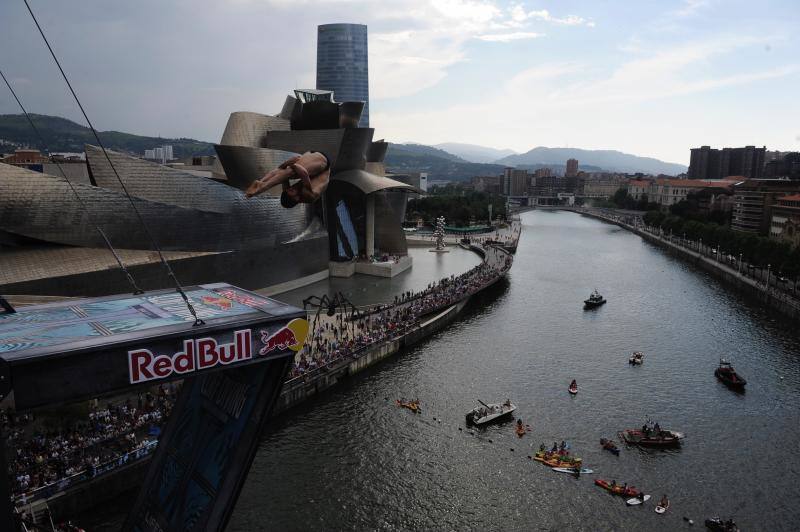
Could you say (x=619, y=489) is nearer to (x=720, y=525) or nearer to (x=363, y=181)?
(x=720, y=525)

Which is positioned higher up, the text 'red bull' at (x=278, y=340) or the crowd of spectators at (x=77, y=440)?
the text 'red bull' at (x=278, y=340)

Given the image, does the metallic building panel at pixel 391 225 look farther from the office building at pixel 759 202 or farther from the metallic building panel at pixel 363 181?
the office building at pixel 759 202

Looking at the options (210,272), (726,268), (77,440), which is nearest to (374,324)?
(210,272)

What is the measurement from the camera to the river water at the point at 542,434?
61.9 feet

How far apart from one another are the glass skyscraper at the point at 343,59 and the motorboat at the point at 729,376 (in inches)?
6926

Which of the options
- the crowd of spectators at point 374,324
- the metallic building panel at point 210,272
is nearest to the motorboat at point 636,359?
the crowd of spectators at point 374,324

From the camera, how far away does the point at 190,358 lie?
31.2ft

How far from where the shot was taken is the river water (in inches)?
742

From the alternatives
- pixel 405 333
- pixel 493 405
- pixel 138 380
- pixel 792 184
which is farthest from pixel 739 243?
pixel 138 380

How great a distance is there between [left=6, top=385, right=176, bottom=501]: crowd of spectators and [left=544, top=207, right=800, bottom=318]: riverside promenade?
43.6m

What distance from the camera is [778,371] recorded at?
32.8 meters

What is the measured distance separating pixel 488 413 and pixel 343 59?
7363 inches

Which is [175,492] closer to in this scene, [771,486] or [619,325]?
[771,486]

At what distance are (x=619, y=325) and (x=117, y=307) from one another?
36.8 metres
